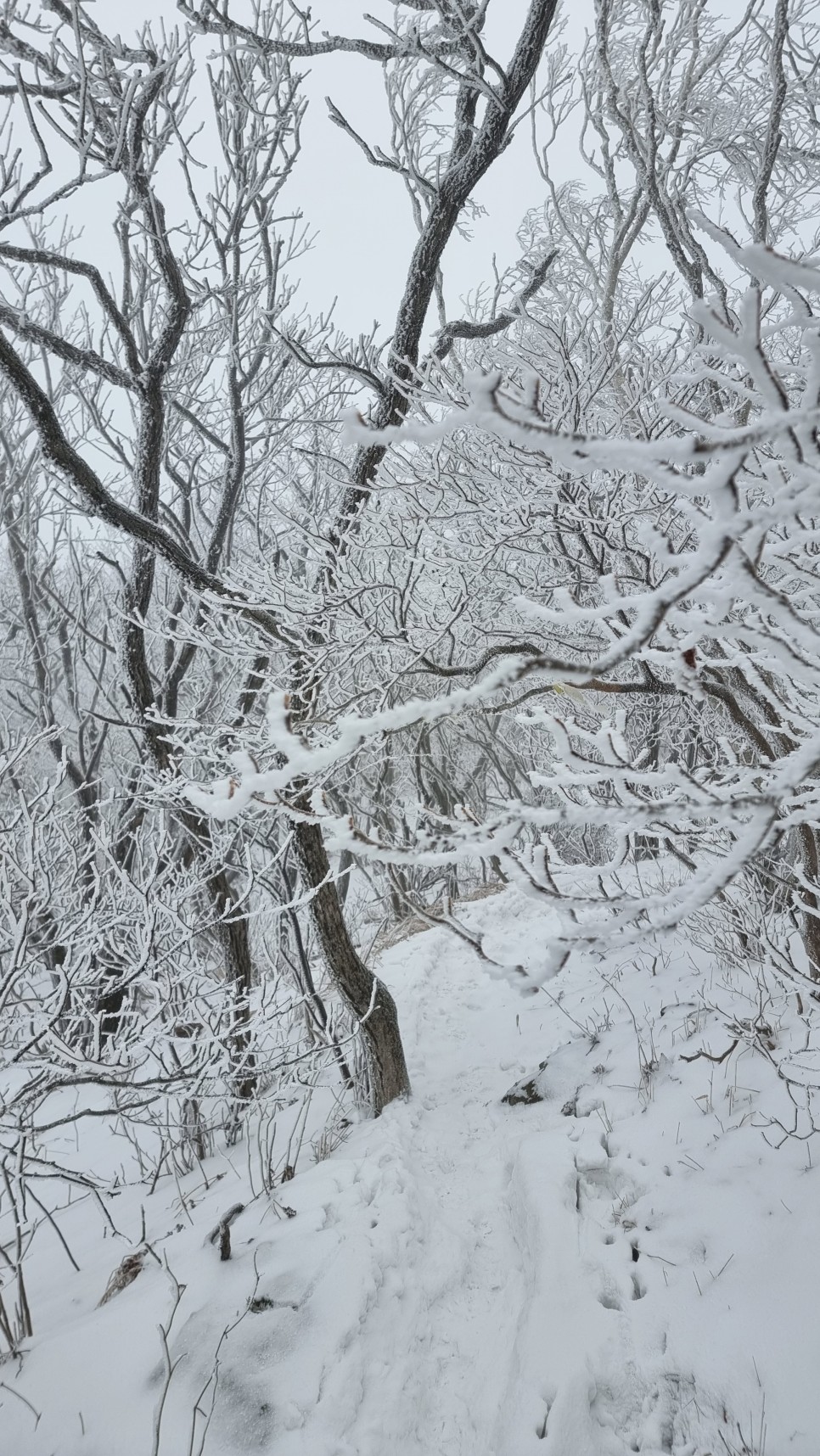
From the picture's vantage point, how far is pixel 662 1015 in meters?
4.05

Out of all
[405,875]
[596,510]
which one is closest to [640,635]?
[596,510]

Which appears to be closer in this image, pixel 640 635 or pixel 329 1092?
pixel 640 635

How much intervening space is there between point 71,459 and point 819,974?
4.44m

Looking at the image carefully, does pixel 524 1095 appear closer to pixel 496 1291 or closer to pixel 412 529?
pixel 496 1291

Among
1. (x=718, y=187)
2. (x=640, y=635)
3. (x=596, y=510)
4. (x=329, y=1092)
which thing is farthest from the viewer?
(x=718, y=187)

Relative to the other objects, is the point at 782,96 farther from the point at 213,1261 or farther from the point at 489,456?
the point at 213,1261

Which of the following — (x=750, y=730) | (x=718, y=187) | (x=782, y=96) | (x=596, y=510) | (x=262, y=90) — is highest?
(x=718, y=187)

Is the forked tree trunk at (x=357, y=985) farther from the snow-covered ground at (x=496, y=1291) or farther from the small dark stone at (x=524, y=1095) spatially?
the small dark stone at (x=524, y=1095)

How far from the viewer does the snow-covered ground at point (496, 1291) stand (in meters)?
2.06

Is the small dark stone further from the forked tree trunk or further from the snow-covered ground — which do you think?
the forked tree trunk

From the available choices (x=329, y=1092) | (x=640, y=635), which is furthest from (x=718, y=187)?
(x=329, y=1092)

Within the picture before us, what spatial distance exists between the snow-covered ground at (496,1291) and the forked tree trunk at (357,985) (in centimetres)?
29

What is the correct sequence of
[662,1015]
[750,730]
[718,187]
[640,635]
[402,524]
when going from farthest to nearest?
[718,187] → [662,1015] → [402,524] → [750,730] → [640,635]

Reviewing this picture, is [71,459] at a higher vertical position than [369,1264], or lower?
higher
